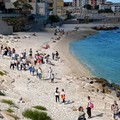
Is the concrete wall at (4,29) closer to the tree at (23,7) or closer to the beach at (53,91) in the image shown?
the tree at (23,7)

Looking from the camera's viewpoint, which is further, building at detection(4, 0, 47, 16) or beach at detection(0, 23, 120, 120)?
building at detection(4, 0, 47, 16)

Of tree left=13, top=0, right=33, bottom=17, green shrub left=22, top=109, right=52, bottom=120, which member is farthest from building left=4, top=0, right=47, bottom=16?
green shrub left=22, top=109, right=52, bottom=120

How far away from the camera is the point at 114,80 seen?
39188 millimetres

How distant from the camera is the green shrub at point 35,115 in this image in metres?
18.9

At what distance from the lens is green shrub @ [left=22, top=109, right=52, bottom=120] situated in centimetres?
1888

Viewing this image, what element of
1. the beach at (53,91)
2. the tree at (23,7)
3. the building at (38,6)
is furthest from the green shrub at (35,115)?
the building at (38,6)

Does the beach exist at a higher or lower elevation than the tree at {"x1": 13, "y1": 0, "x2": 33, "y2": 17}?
lower

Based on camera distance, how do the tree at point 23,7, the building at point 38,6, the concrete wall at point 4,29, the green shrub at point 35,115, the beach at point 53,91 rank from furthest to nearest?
the building at point 38,6 → the tree at point 23,7 → the concrete wall at point 4,29 → the beach at point 53,91 → the green shrub at point 35,115

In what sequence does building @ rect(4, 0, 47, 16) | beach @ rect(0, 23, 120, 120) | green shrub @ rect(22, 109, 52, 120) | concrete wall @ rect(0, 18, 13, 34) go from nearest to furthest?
1. green shrub @ rect(22, 109, 52, 120)
2. beach @ rect(0, 23, 120, 120)
3. concrete wall @ rect(0, 18, 13, 34)
4. building @ rect(4, 0, 47, 16)

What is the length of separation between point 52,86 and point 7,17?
69845mm

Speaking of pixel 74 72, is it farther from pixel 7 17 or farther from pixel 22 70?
pixel 7 17

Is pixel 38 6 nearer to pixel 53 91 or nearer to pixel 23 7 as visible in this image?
pixel 23 7

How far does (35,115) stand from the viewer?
62.5ft

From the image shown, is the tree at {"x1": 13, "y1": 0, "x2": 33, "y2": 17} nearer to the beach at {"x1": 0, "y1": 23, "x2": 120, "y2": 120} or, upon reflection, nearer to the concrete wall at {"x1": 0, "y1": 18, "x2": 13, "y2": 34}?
the concrete wall at {"x1": 0, "y1": 18, "x2": 13, "y2": 34}
